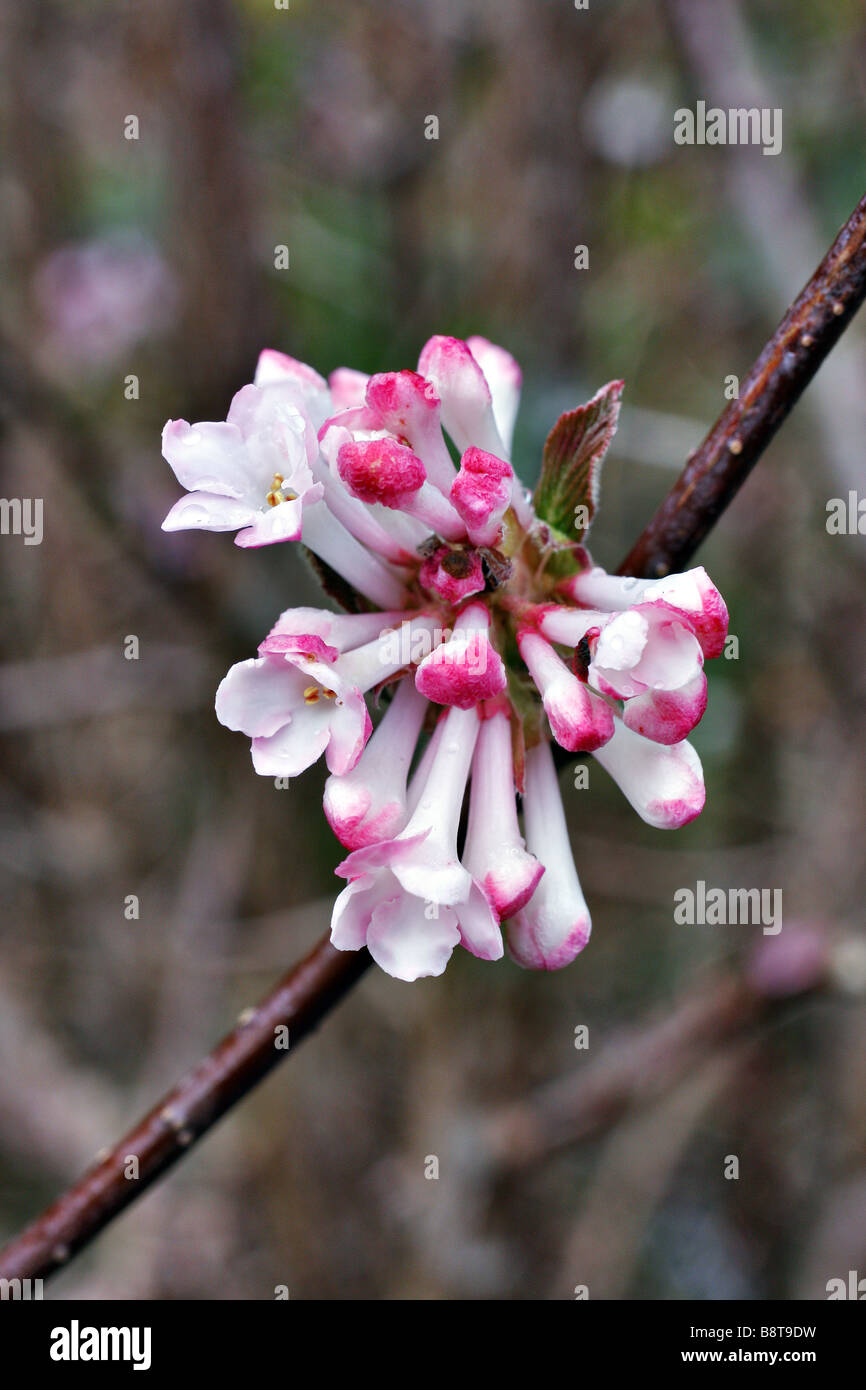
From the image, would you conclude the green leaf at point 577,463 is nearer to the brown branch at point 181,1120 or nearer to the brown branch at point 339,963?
the brown branch at point 339,963

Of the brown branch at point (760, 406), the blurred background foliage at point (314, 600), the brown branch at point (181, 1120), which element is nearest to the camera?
the brown branch at point (760, 406)

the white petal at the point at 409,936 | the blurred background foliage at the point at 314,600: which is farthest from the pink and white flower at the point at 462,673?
the blurred background foliage at the point at 314,600

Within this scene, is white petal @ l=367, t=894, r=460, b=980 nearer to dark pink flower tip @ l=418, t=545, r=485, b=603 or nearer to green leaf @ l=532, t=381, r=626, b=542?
dark pink flower tip @ l=418, t=545, r=485, b=603

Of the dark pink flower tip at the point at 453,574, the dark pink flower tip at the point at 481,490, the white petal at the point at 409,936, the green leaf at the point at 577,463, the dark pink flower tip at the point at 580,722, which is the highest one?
the green leaf at the point at 577,463

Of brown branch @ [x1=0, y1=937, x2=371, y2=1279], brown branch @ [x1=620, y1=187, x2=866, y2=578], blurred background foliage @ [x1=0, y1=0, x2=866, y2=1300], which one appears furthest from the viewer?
blurred background foliage @ [x1=0, y1=0, x2=866, y2=1300]

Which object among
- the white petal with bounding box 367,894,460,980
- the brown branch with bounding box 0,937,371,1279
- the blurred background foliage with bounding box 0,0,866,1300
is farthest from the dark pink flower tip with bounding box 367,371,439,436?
the blurred background foliage with bounding box 0,0,866,1300

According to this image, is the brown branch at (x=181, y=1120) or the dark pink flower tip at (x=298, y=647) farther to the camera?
the brown branch at (x=181, y=1120)

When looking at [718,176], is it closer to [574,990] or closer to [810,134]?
[810,134]

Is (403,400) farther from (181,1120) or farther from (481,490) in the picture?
(181,1120)
